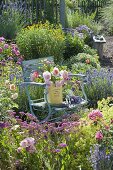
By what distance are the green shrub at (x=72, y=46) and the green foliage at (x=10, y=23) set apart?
132 centimetres

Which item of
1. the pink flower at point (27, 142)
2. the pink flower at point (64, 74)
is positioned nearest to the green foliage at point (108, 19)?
the pink flower at point (64, 74)

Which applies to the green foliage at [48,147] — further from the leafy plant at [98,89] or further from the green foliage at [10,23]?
the green foliage at [10,23]

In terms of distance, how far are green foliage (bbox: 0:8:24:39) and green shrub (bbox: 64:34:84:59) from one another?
1321 millimetres

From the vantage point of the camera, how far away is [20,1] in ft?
37.2

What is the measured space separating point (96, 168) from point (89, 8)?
12180mm

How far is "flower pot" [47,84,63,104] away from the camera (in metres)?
5.43

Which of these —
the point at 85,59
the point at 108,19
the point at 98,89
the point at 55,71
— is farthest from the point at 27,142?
the point at 108,19

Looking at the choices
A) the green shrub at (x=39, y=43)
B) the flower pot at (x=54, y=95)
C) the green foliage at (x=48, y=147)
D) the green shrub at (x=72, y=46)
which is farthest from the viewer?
the green shrub at (x=72, y=46)

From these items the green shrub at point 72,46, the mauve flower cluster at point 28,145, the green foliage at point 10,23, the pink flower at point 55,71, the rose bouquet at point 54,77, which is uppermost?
the mauve flower cluster at point 28,145

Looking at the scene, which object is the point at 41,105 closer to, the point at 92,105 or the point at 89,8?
the point at 92,105

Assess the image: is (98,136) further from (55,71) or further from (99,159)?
(55,71)

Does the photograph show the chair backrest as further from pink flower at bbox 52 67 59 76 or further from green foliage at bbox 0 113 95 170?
green foliage at bbox 0 113 95 170

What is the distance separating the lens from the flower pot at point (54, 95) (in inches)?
214

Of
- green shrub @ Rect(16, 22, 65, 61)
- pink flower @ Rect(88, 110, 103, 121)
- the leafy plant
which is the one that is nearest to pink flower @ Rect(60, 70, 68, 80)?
the leafy plant
